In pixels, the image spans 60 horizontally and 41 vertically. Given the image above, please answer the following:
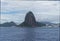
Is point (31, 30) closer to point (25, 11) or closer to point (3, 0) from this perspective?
point (25, 11)

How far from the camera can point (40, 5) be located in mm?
2906

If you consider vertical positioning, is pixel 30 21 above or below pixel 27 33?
above

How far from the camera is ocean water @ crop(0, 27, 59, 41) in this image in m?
2.87

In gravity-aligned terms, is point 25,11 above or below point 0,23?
above

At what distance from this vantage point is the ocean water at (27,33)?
2.87 meters

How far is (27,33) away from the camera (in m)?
2.90

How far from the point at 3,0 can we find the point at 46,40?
995mm

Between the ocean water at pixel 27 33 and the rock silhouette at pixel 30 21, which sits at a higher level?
the rock silhouette at pixel 30 21

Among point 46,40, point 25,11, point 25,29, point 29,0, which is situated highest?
point 29,0

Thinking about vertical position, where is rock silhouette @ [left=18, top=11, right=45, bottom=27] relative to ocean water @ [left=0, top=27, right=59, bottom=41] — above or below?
above

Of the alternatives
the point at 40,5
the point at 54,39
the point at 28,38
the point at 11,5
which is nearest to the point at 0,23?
the point at 11,5

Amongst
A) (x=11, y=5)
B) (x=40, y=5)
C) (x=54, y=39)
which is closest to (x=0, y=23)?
(x=11, y=5)

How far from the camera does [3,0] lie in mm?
2891

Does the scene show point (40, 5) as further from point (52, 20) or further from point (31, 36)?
point (31, 36)
